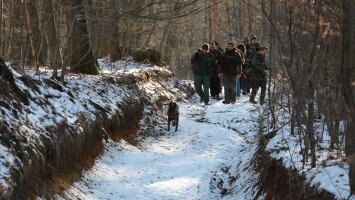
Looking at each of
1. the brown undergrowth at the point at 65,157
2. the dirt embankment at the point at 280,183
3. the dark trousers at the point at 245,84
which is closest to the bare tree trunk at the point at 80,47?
the brown undergrowth at the point at 65,157

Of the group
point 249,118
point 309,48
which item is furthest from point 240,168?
point 249,118

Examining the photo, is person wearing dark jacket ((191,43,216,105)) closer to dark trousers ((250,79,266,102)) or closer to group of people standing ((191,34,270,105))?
group of people standing ((191,34,270,105))

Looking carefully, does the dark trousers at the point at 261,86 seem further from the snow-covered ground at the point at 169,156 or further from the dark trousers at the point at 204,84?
the dark trousers at the point at 204,84

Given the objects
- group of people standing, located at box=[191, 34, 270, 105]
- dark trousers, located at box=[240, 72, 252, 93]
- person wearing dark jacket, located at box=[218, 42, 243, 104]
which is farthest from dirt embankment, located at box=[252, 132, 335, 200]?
dark trousers, located at box=[240, 72, 252, 93]

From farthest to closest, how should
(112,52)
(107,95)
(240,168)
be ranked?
1. (112,52)
2. (107,95)
3. (240,168)

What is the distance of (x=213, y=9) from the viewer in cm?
2934

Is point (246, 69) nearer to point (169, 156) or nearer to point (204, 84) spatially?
point (204, 84)

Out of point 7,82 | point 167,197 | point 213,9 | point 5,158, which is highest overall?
point 213,9

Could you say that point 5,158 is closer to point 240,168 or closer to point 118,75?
point 240,168

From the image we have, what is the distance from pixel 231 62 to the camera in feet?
49.7

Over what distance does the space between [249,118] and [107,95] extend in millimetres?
4411

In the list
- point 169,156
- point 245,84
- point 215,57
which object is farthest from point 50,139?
point 245,84

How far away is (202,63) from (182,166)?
7.15 meters

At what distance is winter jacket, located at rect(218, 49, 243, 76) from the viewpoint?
1507 cm
